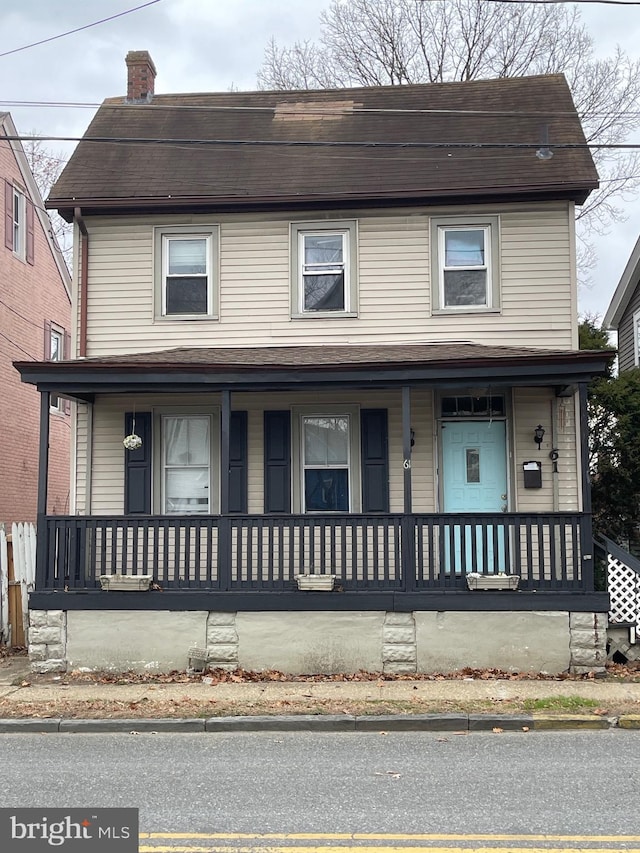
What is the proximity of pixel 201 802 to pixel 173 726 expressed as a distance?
7.93 feet

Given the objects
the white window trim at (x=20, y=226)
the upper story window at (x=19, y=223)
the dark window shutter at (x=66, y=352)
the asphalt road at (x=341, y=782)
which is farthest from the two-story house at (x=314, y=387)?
the dark window shutter at (x=66, y=352)

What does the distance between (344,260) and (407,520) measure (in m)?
4.09

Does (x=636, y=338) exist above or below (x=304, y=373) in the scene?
above

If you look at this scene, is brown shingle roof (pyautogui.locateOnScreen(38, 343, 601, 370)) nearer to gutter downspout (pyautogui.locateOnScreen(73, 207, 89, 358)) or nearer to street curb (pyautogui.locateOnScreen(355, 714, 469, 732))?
gutter downspout (pyautogui.locateOnScreen(73, 207, 89, 358))

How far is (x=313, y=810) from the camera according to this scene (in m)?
5.71

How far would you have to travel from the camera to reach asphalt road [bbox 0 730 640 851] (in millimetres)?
5391

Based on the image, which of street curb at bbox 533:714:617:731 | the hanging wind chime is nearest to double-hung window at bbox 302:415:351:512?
the hanging wind chime

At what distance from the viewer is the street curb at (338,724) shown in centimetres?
815

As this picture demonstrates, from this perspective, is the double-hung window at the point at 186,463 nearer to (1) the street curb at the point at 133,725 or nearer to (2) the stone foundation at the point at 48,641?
(2) the stone foundation at the point at 48,641

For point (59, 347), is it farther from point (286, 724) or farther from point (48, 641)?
point (286, 724)

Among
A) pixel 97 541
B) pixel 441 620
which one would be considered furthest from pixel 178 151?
pixel 441 620

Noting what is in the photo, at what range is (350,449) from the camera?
480 inches

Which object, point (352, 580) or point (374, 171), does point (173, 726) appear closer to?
point (352, 580)

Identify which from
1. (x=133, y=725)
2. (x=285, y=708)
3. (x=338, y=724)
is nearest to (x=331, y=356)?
→ (x=285, y=708)
